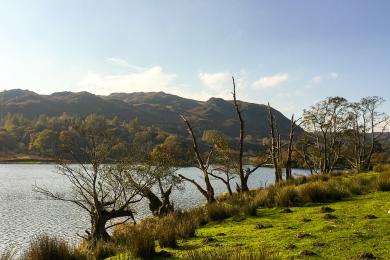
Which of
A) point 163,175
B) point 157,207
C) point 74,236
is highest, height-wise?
point 163,175

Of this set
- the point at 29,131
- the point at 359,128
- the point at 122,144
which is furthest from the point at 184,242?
the point at 29,131

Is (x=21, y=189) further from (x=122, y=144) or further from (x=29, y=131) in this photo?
(x=29, y=131)

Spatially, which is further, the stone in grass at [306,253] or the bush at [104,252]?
the bush at [104,252]

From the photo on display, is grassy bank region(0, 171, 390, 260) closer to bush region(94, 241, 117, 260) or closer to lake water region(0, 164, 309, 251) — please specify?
bush region(94, 241, 117, 260)

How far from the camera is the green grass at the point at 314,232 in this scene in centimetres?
1018

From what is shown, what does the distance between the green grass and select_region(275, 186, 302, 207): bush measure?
3.95ft

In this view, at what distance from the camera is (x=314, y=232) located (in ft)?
40.6

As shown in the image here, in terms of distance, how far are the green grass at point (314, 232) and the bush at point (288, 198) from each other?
1.20 meters

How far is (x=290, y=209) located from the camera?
18250 mm

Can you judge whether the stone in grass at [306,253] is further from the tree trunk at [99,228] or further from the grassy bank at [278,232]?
the tree trunk at [99,228]

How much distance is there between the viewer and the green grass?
10180 mm

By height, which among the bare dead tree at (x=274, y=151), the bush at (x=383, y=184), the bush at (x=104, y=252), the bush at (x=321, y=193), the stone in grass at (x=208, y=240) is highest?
the bare dead tree at (x=274, y=151)

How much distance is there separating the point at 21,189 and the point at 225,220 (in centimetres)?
5234

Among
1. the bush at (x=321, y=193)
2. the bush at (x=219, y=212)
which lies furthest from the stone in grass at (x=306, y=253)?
the bush at (x=321, y=193)
